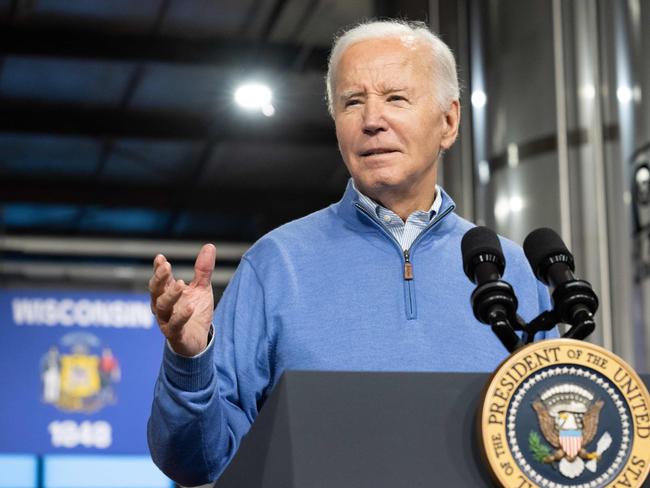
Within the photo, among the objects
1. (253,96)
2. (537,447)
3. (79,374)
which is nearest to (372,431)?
(537,447)

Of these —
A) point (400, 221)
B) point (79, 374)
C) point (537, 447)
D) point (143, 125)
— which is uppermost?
point (143, 125)

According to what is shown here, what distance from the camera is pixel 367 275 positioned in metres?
1.92

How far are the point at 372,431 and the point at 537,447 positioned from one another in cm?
16

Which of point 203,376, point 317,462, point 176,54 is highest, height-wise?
point 176,54

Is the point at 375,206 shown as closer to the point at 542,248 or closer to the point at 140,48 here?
the point at 542,248

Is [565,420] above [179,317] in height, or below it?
below

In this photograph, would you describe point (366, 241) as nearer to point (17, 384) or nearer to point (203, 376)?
point (203, 376)

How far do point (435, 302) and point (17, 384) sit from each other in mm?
5708

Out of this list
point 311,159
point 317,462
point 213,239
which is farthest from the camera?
point 213,239

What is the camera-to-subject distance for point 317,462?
4.05ft

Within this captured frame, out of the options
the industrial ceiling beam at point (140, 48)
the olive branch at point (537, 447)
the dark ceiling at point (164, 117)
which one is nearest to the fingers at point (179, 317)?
the olive branch at point (537, 447)

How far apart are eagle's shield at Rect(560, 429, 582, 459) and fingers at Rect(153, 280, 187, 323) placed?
0.46m

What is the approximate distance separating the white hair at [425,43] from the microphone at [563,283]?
2.00ft

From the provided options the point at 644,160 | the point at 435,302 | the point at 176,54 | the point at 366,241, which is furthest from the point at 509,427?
the point at 176,54
